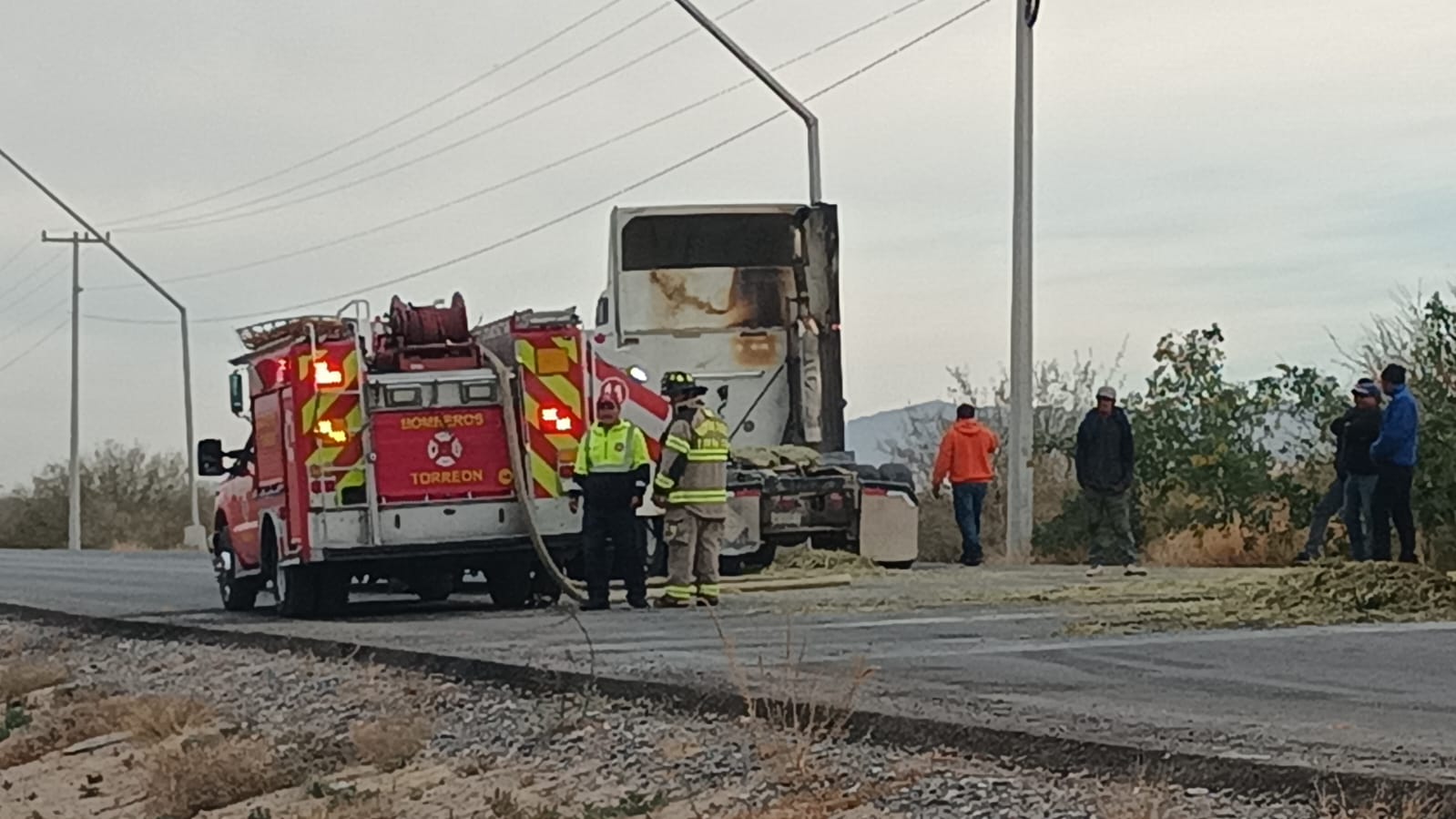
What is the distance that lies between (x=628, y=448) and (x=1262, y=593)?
4.67 m

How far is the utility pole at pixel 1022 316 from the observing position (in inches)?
1072

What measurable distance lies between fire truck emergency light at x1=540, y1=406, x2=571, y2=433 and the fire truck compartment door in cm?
37

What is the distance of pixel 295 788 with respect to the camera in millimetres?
11211

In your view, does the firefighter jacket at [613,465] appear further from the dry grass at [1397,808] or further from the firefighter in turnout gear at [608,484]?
the dry grass at [1397,808]

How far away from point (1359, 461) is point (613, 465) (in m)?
6.74

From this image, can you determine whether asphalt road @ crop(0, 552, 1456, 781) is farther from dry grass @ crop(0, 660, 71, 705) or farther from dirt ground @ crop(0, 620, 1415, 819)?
dry grass @ crop(0, 660, 71, 705)

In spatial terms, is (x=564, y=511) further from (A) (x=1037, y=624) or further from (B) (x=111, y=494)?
(B) (x=111, y=494)

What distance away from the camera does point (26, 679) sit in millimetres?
17250

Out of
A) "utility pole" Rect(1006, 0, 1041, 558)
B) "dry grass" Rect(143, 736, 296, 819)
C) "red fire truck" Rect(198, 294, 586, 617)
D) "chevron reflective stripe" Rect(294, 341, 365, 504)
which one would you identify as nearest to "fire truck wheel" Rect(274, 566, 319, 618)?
"red fire truck" Rect(198, 294, 586, 617)

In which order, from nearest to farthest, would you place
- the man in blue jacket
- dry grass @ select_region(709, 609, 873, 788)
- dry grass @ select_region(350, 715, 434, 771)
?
dry grass @ select_region(709, 609, 873, 788) → dry grass @ select_region(350, 715, 434, 771) → the man in blue jacket

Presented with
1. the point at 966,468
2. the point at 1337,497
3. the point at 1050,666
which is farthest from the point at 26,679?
the point at 966,468

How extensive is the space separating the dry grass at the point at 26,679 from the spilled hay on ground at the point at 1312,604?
7005 mm

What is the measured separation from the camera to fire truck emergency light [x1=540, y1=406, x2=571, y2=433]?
19219mm

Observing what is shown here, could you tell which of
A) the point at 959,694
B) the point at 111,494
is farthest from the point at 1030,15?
the point at 111,494
